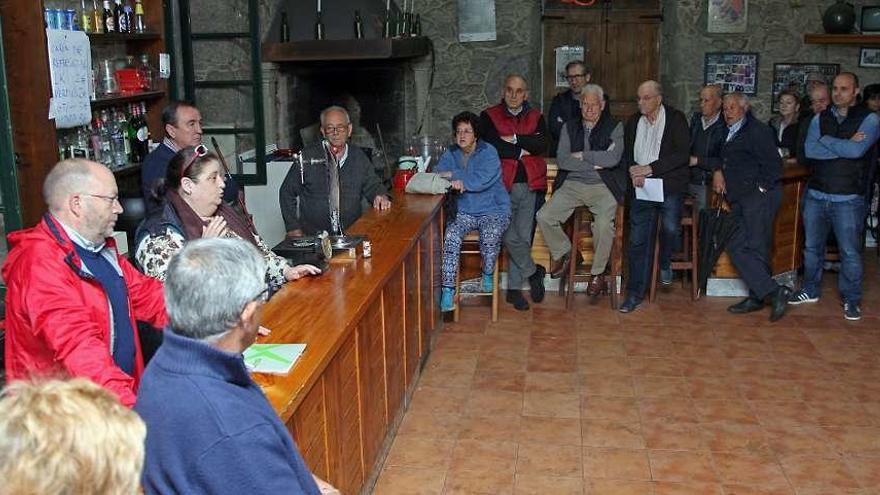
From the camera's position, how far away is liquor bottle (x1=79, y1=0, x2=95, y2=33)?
480cm

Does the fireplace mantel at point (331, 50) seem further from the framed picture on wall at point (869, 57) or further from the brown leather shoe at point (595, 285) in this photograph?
the framed picture on wall at point (869, 57)

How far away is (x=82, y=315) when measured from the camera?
8.31ft

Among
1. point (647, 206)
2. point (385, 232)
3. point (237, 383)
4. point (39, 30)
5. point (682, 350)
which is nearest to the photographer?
point (237, 383)

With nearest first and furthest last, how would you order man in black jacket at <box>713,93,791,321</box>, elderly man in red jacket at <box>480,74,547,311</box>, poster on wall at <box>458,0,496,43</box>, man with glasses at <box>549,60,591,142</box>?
man in black jacket at <box>713,93,791,321</box> < elderly man in red jacket at <box>480,74,547,311</box> < man with glasses at <box>549,60,591,142</box> < poster on wall at <box>458,0,496,43</box>

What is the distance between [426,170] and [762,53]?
403cm

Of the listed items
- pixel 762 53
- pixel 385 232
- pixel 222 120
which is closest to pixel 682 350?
pixel 385 232

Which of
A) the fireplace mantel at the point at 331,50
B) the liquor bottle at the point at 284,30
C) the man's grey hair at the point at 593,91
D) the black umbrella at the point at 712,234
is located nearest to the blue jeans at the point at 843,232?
the black umbrella at the point at 712,234

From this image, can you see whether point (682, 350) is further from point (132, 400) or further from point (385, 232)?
point (132, 400)

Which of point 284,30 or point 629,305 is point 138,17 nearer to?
point 284,30

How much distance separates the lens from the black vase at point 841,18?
26.6ft

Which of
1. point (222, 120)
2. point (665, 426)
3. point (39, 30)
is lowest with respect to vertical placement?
point (665, 426)

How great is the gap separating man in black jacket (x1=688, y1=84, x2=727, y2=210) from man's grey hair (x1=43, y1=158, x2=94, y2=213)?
4.45 metres

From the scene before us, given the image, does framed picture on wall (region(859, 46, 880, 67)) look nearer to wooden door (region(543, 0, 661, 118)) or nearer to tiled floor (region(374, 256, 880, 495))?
wooden door (region(543, 0, 661, 118))

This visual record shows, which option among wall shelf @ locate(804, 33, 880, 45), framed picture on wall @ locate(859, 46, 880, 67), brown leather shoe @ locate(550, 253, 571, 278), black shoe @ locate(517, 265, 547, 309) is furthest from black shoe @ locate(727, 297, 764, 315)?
framed picture on wall @ locate(859, 46, 880, 67)
